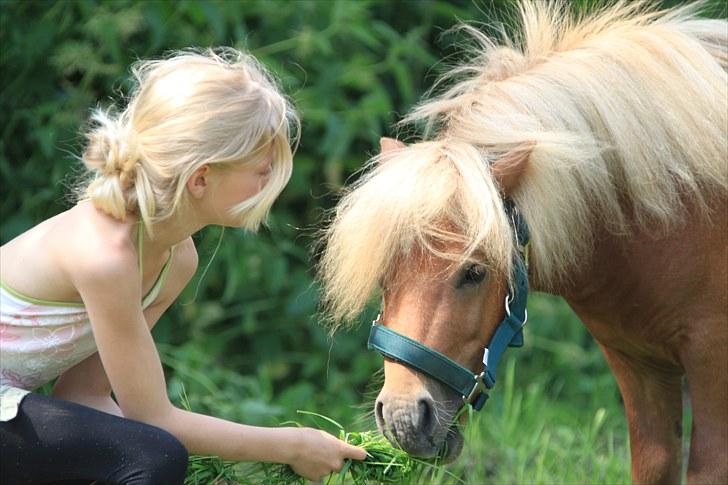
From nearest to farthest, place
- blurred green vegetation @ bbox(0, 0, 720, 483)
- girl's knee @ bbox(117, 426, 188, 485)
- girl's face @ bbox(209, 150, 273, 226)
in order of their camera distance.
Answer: girl's knee @ bbox(117, 426, 188, 485), girl's face @ bbox(209, 150, 273, 226), blurred green vegetation @ bbox(0, 0, 720, 483)

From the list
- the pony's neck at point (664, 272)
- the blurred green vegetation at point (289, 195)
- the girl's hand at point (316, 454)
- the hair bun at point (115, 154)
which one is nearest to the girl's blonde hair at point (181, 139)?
the hair bun at point (115, 154)

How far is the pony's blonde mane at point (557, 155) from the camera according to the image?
2354 millimetres

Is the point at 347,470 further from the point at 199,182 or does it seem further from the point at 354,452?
the point at 199,182

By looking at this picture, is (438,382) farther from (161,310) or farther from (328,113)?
(328,113)

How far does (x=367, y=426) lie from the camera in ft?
9.37

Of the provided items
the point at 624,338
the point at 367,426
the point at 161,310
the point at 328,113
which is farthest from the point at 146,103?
the point at 328,113

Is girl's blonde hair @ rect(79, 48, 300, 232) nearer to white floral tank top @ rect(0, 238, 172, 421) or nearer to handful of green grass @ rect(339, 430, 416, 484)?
white floral tank top @ rect(0, 238, 172, 421)

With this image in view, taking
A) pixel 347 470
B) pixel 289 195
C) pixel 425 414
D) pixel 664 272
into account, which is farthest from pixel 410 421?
pixel 289 195

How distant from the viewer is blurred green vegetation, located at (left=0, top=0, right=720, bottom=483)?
3.88 m

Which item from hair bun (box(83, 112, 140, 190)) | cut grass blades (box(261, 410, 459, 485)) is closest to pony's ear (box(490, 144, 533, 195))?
cut grass blades (box(261, 410, 459, 485))

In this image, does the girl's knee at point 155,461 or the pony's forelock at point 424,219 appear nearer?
the girl's knee at point 155,461

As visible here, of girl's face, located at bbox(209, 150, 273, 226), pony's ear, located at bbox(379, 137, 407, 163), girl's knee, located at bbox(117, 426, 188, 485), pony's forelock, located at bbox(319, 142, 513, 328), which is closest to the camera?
girl's knee, located at bbox(117, 426, 188, 485)

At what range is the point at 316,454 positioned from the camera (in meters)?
2.17

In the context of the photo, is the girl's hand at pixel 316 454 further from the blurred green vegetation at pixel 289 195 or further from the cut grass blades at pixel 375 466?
the blurred green vegetation at pixel 289 195
